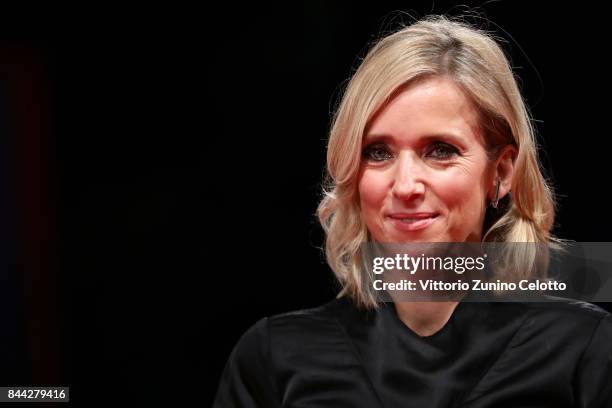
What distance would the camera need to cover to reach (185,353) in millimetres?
1841

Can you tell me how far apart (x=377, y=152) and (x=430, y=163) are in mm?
95

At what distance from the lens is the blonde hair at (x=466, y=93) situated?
1.57m

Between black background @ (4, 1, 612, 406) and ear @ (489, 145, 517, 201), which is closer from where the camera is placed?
ear @ (489, 145, 517, 201)

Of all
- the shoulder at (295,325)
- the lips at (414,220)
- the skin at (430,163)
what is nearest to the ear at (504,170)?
the skin at (430,163)

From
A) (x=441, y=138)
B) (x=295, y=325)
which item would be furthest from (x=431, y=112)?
(x=295, y=325)

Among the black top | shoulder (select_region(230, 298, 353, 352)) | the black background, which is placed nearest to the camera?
the black top

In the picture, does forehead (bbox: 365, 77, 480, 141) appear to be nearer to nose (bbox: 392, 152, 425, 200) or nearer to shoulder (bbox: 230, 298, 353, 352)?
nose (bbox: 392, 152, 425, 200)

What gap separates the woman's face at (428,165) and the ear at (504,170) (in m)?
0.02

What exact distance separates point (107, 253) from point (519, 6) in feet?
3.05

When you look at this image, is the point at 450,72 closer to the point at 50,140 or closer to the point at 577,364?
the point at 577,364

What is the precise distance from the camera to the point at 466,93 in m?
1.57

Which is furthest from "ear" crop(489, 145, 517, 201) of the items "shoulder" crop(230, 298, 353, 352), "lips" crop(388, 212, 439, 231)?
"shoulder" crop(230, 298, 353, 352)

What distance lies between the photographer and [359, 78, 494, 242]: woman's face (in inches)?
61.2

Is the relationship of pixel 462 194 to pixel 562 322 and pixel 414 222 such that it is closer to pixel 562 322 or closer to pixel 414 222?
pixel 414 222
